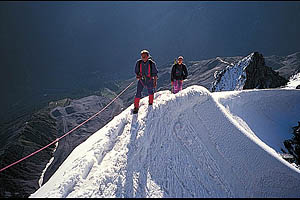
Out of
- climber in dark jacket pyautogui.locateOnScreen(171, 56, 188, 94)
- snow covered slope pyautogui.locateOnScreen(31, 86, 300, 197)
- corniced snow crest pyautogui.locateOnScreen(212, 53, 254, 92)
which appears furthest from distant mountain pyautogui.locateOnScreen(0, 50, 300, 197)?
climber in dark jacket pyautogui.locateOnScreen(171, 56, 188, 94)

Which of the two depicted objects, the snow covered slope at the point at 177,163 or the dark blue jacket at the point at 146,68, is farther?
the dark blue jacket at the point at 146,68

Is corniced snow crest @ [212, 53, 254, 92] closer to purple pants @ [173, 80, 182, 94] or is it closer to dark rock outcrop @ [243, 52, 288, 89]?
dark rock outcrop @ [243, 52, 288, 89]

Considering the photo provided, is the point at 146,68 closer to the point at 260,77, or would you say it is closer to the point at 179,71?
the point at 179,71

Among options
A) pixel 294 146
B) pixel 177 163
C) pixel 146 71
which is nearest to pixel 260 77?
pixel 294 146

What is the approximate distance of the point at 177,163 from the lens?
6.43 m

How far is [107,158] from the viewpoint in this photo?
641cm

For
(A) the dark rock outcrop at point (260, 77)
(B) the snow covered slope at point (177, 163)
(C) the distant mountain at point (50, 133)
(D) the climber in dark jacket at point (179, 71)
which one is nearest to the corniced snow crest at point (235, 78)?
(A) the dark rock outcrop at point (260, 77)

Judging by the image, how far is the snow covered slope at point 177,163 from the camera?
18.3 ft

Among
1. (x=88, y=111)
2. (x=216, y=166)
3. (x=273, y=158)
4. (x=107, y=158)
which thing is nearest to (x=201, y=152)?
(x=216, y=166)

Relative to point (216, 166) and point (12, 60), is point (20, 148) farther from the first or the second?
point (12, 60)

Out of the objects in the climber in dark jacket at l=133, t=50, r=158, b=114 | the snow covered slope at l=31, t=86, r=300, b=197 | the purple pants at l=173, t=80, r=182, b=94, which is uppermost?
the climber in dark jacket at l=133, t=50, r=158, b=114

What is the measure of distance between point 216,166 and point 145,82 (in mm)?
4432

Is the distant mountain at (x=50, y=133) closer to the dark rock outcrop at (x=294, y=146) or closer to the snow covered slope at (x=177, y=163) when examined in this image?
the snow covered slope at (x=177, y=163)

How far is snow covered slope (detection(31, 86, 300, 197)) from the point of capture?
220 inches
